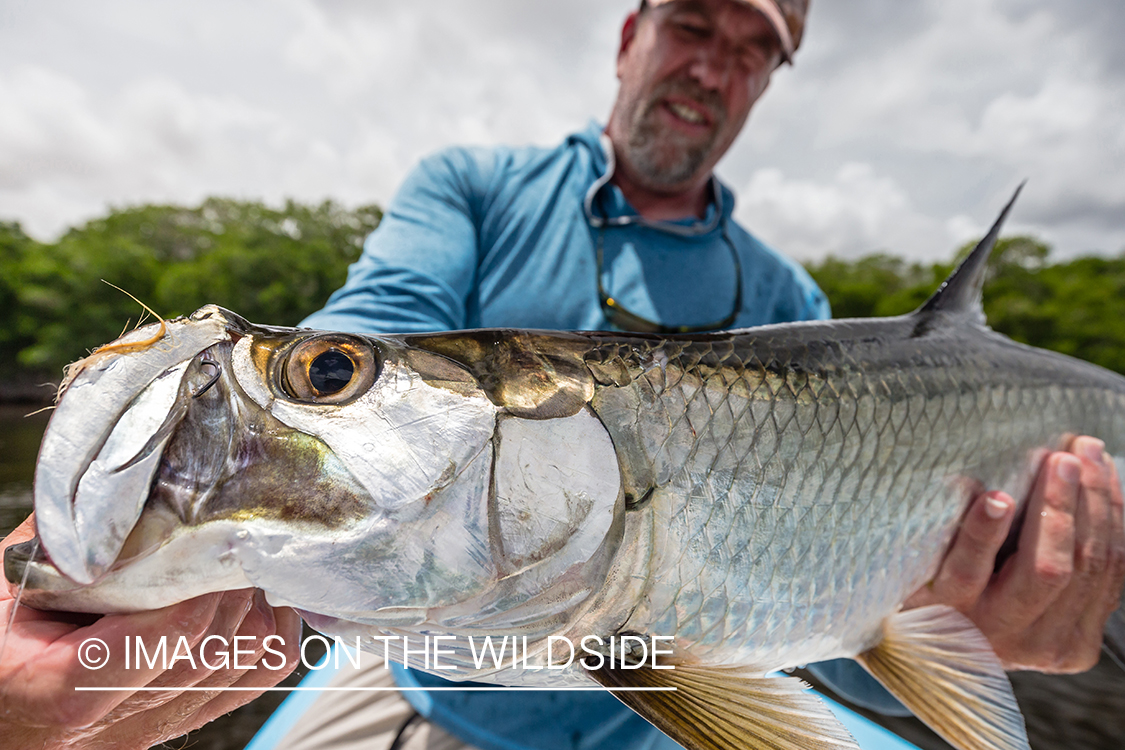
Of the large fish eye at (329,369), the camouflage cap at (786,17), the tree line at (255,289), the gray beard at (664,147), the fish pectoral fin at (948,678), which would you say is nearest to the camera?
the large fish eye at (329,369)

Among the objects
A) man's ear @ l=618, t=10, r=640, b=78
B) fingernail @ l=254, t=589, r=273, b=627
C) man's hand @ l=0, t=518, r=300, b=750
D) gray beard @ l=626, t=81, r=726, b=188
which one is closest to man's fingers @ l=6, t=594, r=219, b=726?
man's hand @ l=0, t=518, r=300, b=750

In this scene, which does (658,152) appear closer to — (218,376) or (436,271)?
(436,271)

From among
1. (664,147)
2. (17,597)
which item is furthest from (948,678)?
(664,147)

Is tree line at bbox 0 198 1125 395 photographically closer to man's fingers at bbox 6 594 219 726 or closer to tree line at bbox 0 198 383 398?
tree line at bbox 0 198 383 398

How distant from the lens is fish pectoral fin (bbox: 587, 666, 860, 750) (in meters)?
0.91

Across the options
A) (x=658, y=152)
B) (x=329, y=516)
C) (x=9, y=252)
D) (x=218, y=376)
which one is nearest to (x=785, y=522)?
(x=329, y=516)

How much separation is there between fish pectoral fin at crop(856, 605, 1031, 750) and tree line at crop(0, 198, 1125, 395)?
24.3 m

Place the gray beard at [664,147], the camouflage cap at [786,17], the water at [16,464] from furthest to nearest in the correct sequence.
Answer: the water at [16,464] → the gray beard at [664,147] → the camouflage cap at [786,17]

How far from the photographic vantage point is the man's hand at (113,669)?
69 centimetres

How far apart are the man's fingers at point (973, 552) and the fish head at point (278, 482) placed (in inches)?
44.0

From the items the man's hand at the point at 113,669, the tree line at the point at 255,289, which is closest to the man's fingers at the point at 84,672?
the man's hand at the point at 113,669

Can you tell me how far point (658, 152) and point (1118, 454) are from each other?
1.91 metres

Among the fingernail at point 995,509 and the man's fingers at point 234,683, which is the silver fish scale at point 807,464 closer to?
the fingernail at point 995,509

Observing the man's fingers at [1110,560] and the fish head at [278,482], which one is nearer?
the fish head at [278,482]
